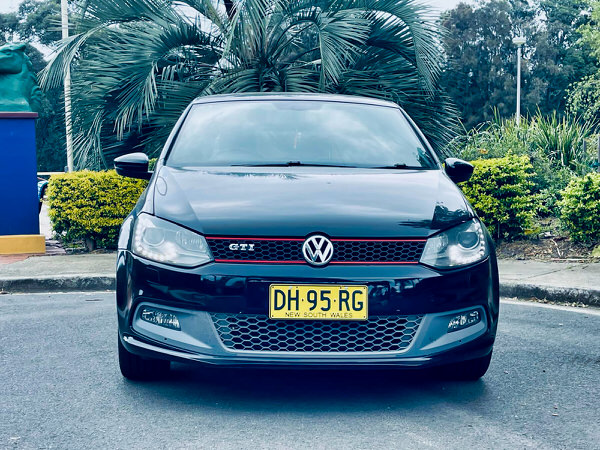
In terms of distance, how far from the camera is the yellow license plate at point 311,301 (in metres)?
3.48

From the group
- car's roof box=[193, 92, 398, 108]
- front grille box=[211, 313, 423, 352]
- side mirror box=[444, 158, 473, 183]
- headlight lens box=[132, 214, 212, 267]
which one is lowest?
front grille box=[211, 313, 423, 352]

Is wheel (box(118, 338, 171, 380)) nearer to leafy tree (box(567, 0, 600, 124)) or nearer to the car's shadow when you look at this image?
the car's shadow

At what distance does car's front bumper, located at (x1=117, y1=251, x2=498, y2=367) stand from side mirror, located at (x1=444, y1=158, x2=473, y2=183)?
Result: 1304 mm

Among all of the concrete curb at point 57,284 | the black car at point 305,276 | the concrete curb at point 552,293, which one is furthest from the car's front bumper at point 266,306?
the concrete curb at point 57,284

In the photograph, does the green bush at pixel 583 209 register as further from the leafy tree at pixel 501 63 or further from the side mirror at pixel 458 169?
the leafy tree at pixel 501 63

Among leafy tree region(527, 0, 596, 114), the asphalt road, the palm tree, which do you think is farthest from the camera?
leafy tree region(527, 0, 596, 114)

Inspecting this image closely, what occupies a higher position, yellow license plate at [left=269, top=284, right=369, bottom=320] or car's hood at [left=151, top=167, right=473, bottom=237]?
car's hood at [left=151, top=167, right=473, bottom=237]

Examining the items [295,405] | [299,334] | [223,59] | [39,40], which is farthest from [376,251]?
[39,40]

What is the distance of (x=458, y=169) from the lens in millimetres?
4852

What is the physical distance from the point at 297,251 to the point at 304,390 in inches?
32.2

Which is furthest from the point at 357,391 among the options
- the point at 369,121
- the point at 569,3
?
the point at 569,3

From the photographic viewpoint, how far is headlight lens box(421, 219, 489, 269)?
3.62 m

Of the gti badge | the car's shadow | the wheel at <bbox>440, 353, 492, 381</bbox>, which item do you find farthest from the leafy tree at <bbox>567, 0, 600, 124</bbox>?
the gti badge

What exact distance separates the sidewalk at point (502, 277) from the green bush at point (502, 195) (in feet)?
2.16
